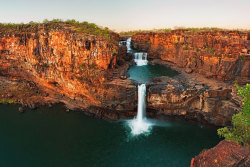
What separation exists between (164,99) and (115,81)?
7424 mm

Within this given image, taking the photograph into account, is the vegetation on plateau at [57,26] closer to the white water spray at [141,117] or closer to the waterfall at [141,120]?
the white water spray at [141,117]

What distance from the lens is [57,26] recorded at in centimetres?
2533

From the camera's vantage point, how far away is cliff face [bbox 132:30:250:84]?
22562mm

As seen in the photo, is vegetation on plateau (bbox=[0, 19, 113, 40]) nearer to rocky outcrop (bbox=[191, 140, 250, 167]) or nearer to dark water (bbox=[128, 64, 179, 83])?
dark water (bbox=[128, 64, 179, 83])

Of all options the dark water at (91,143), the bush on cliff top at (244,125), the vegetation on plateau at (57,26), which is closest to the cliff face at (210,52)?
the dark water at (91,143)

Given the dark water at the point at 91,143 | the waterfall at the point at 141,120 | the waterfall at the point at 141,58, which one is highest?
the waterfall at the point at 141,58

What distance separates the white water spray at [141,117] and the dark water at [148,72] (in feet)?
12.7

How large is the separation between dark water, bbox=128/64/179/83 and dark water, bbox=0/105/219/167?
8673mm

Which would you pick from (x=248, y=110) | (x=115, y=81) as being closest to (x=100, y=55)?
(x=115, y=81)

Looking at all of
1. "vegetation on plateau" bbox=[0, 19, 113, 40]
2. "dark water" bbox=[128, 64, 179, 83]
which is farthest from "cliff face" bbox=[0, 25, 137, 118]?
"dark water" bbox=[128, 64, 179, 83]

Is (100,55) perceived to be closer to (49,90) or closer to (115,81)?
(115,81)

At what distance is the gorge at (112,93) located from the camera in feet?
59.5

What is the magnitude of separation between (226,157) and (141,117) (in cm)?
1756

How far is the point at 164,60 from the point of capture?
3728 cm
